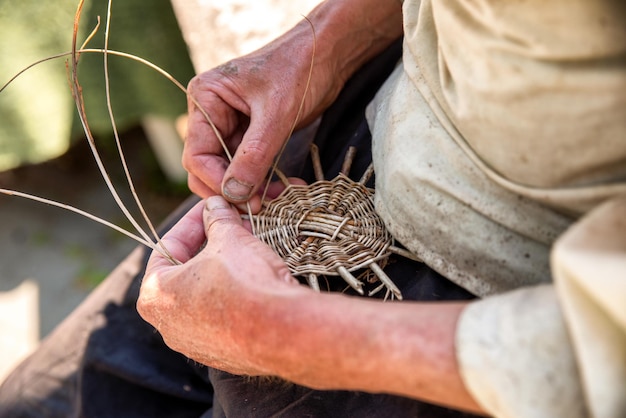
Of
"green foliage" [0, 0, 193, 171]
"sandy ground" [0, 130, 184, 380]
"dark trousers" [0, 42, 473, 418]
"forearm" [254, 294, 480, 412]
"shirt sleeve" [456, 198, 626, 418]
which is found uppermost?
"shirt sleeve" [456, 198, 626, 418]

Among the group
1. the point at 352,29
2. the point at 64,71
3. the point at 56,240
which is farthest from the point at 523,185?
the point at 56,240

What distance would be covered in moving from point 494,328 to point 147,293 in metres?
0.46

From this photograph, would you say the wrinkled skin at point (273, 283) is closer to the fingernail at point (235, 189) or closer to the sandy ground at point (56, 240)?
the fingernail at point (235, 189)

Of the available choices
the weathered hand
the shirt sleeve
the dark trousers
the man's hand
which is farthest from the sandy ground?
the shirt sleeve

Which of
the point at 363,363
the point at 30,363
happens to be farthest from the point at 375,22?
the point at 30,363

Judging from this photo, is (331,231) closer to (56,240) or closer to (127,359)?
(127,359)

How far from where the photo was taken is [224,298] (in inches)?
26.0

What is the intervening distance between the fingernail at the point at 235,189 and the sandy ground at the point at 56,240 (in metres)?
1.39

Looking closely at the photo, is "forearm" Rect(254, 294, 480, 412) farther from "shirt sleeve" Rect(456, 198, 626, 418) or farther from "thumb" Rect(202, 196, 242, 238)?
"thumb" Rect(202, 196, 242, 238)

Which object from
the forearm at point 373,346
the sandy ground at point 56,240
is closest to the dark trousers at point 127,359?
the forearm at point 373,346

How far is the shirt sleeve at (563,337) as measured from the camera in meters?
0.46

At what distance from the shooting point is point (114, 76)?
1734mm

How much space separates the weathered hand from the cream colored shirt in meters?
0.19

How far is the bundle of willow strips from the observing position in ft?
2.56
